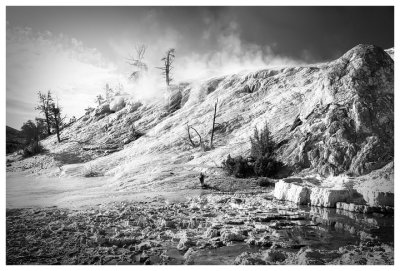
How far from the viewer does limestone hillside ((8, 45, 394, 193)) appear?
1903 centimetres

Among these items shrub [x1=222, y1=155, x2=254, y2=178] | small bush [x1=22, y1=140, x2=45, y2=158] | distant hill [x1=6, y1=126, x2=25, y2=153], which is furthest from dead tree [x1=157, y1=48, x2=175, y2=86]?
shrub [x1=222, y1=155, x2=254, y2=178]

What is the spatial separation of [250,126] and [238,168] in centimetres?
976

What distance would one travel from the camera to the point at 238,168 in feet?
64.3

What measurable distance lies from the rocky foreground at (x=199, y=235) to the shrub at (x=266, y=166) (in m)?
7.16

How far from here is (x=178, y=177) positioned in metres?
19.4

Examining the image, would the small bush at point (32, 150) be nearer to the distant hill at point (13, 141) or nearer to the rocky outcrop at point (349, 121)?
the distant hill at point (13, 141)

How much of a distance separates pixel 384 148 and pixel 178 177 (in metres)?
12.1

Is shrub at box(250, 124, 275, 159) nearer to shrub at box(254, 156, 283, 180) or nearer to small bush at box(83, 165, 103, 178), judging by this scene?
shrub at box(254, 156, 283, 180)

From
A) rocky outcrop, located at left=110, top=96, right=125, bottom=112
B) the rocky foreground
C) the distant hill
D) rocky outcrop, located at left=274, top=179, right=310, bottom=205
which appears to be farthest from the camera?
rocky outcrop, located at left=110, top=96, right=125, bottom=112

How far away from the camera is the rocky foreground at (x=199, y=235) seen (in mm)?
7344

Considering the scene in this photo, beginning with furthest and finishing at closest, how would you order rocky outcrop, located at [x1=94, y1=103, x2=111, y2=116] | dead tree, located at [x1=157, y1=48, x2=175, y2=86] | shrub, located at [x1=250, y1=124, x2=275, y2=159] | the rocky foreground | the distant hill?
1. rocky outcrop, located at [x1=94, y1=103, x2=111, y2=116]
2. the distant hill
3. dead tree, located at [x1=157, y1=48, x2=175, y2=86]
4. shrub, located at [x1=250, y1=124, x2=275, y2=159]
5. the rocky foreground

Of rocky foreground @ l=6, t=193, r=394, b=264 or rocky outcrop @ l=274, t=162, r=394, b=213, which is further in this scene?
rocky outcrop @ l=274, t=162, r=394, b=213

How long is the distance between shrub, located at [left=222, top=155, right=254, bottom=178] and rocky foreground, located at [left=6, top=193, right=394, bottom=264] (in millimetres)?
7100

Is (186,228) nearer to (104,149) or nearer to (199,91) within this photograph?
(104,149)
